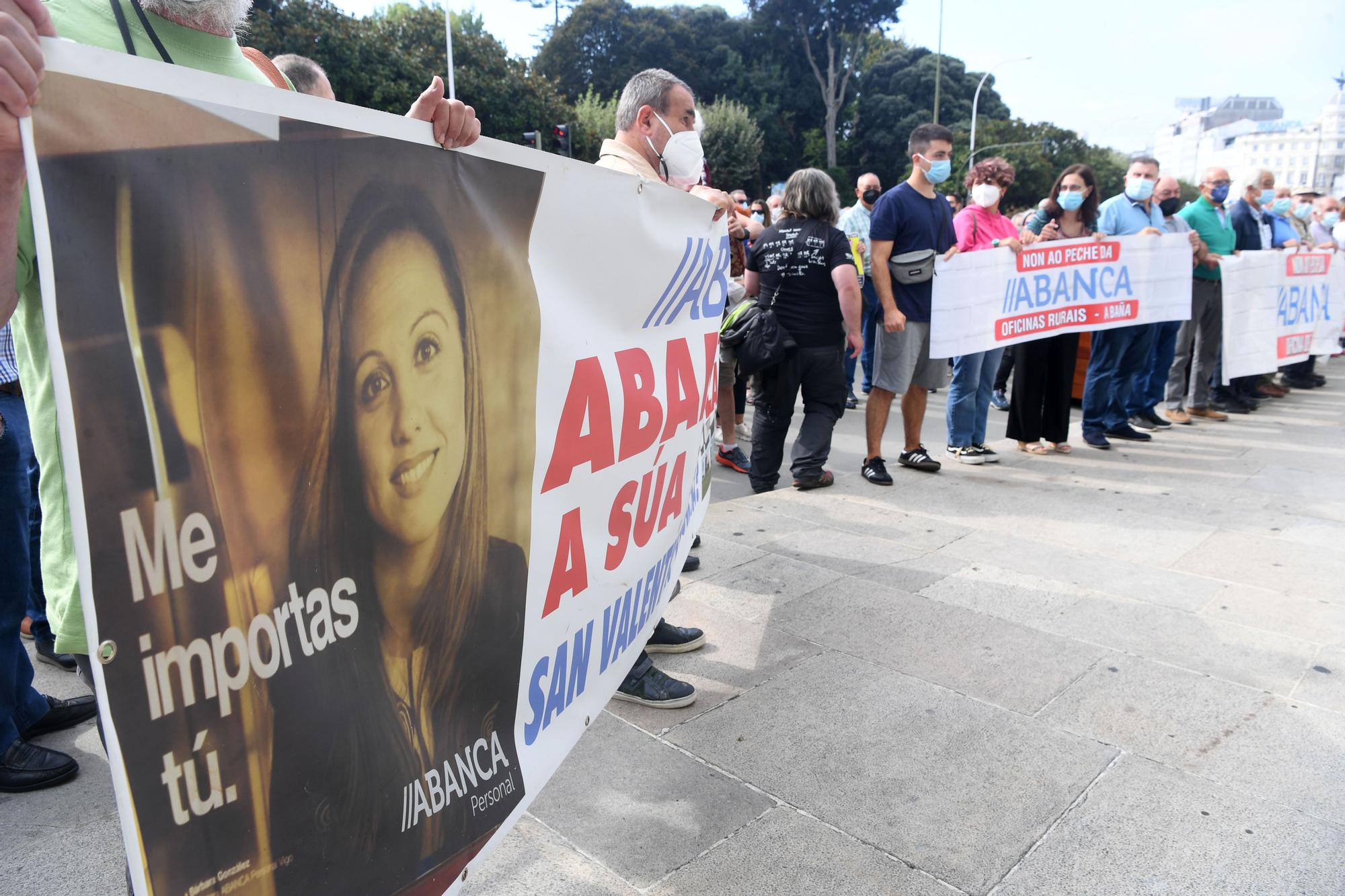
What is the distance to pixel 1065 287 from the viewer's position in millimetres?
6355

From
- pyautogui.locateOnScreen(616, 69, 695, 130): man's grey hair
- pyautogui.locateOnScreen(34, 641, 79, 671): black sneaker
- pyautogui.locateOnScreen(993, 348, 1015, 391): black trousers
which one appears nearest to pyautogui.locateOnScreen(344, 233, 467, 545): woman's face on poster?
pyautogui.locateOnScreen(616, 69, 695, 130): man's grey hair

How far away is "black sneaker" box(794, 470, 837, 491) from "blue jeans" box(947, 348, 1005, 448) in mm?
1250

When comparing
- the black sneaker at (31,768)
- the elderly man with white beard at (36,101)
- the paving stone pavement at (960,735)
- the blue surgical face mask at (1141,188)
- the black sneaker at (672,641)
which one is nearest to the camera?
the elderly man with white beard at (36,101)

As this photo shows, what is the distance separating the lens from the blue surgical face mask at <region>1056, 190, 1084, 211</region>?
6406mm

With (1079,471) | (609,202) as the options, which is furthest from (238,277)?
(1079,471)

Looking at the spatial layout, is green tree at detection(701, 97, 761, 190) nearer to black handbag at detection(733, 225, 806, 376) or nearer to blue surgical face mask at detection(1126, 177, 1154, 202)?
blue surgical face mask at detection(1126, 177, 1154, 202)

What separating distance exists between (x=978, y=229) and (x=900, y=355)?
1.11 metres

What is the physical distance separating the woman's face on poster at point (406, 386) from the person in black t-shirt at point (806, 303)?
365cm

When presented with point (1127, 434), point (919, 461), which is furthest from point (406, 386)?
point (1127, 434)

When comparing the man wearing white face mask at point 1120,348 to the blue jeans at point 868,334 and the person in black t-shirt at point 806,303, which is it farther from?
the person in black t-shirt at point 806,303

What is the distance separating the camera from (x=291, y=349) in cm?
127

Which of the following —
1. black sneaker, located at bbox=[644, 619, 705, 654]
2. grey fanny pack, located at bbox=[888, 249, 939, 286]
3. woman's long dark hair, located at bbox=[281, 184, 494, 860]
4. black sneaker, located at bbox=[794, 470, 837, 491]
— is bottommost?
black sneaker, located at bbox=[644, 619, 705, 654]

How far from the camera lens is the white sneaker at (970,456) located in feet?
20.1

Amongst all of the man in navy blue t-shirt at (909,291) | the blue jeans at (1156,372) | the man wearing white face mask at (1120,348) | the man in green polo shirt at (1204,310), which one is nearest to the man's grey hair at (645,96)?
the man in navy blue t-shirt at (909,291)
